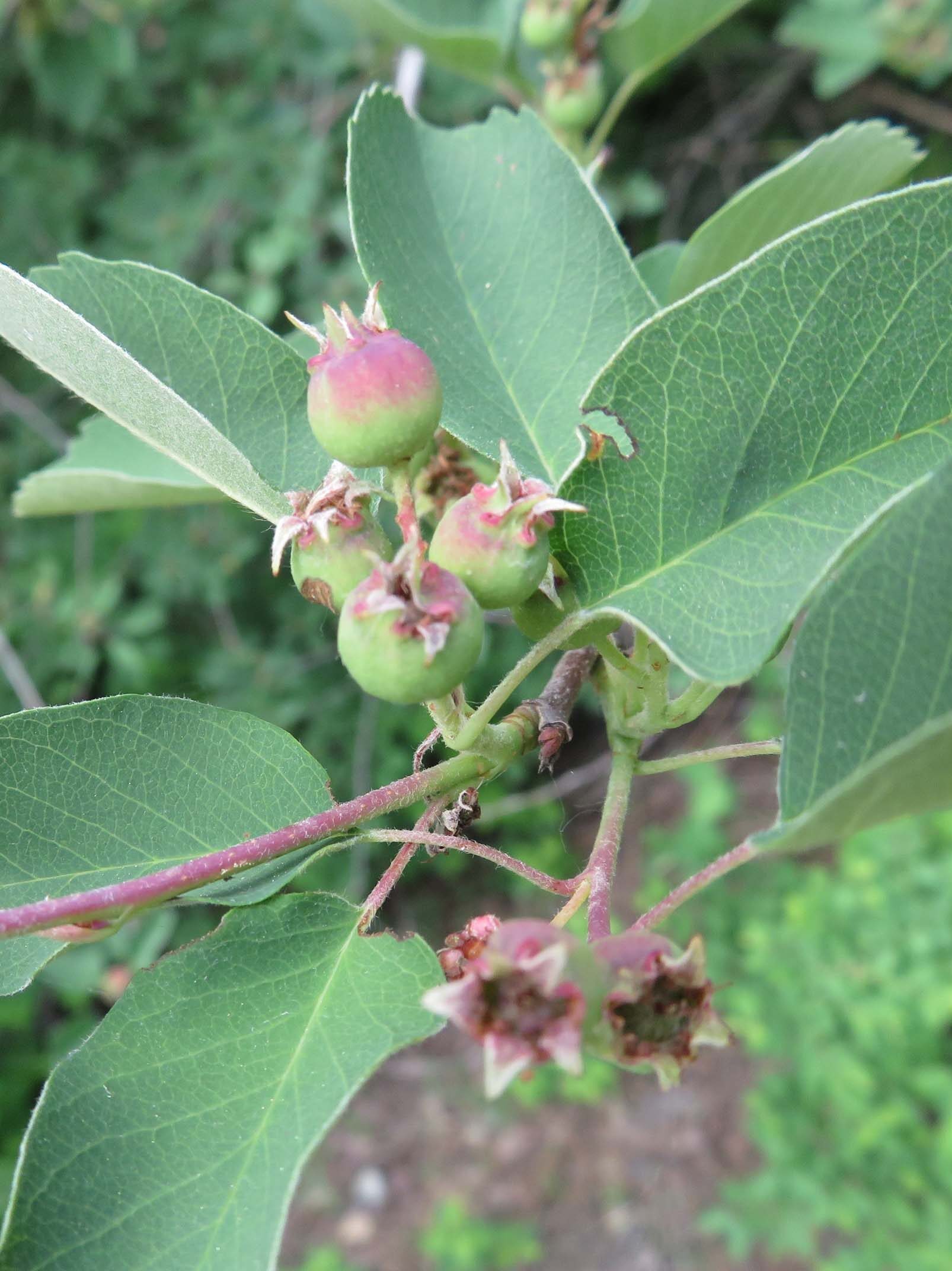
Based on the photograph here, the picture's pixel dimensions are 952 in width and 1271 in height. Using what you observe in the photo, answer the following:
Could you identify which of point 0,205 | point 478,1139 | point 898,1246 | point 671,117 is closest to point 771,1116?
point 898,1246

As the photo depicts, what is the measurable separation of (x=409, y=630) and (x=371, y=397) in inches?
7.5

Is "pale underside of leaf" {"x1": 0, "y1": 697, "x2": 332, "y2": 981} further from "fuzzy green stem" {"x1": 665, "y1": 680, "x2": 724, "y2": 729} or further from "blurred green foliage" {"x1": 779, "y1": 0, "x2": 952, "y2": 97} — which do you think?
"blurred green foliage" {"x1": 779, "y1": 0, "x2": 952, "y2": 97}

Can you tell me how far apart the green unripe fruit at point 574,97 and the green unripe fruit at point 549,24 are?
2.1 inches

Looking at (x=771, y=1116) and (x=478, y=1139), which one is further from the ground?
(x=771, y=1116)

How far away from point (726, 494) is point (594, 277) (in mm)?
354

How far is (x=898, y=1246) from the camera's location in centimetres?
299

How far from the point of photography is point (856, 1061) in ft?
10.3

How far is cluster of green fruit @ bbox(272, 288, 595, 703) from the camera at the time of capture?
738mm

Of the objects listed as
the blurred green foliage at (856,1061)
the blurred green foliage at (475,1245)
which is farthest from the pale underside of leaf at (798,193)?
the blurred green foliage at (475,1245)

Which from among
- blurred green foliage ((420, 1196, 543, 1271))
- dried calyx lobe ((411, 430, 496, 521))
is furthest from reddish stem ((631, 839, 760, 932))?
blurred green foliage ((420, 1196, 543, 1271))

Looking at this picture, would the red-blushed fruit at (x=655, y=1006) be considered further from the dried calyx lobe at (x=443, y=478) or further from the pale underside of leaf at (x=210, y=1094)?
the dried calyx lobe at (x=443, y=478)

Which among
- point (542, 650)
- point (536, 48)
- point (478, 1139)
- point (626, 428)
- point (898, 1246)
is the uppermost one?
point (536, 48)

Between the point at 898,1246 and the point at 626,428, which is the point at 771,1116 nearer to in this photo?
the point at 898,1246

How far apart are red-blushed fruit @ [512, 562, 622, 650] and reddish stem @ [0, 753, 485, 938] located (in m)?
0.13
